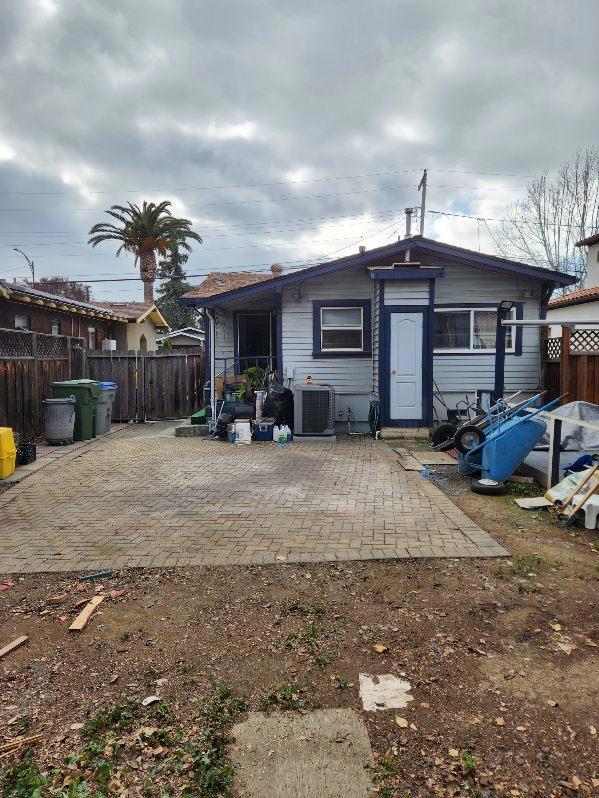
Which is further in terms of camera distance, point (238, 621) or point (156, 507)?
point (156, 507)

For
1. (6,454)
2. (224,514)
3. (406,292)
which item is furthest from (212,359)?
(224,514)

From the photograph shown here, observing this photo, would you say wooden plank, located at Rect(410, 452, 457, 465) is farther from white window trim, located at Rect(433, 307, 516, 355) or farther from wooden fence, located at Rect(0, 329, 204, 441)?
wooden fence, located at Rect(0, 329, 204, 441)

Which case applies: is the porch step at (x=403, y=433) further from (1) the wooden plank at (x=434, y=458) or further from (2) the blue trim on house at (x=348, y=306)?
(2) the blue trim on house at (x=348, y=306)

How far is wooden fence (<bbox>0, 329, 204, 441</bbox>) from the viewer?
1033 centimetres

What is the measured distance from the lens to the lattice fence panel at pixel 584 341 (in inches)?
375

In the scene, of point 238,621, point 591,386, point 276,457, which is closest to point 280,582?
point 238,621

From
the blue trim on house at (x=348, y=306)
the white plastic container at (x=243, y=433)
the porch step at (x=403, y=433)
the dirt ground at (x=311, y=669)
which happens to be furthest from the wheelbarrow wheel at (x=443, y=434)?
the dirt ground at (x=311, y=669)

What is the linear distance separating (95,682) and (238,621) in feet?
3.09

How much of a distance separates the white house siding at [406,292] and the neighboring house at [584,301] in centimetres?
819

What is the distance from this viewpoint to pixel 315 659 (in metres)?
2.98

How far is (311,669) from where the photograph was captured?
9.48ft

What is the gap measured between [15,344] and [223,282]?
8.40 metres

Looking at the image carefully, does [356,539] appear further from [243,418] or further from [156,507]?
[243,418]

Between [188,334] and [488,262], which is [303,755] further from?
[188,334]
